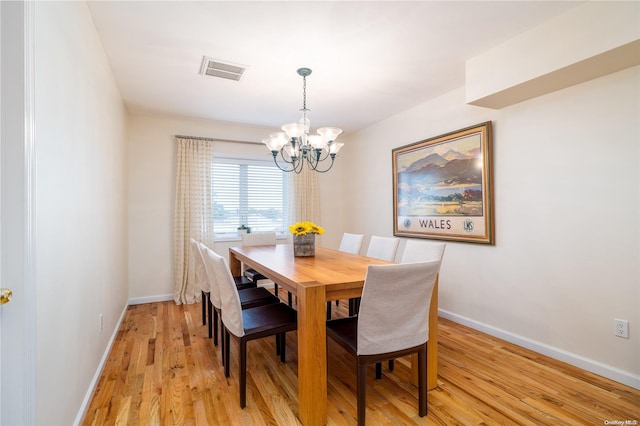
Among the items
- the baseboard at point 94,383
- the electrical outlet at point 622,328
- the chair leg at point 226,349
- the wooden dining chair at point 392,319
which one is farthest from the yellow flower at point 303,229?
the electrical outlet at point 622,328

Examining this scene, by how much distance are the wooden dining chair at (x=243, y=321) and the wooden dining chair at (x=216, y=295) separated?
0.12 metres

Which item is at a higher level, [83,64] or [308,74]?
[308,74]

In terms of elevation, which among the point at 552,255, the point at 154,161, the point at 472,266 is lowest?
the point at 472,266

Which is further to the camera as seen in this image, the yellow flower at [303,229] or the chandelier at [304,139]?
the yellow flower at [303,229]

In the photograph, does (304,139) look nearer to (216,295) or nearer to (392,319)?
(216,295)

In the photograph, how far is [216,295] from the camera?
91.7 inches

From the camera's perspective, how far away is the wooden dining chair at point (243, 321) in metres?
1.87

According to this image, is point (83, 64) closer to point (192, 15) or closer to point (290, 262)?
point (192, 15)

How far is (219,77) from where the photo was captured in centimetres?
295

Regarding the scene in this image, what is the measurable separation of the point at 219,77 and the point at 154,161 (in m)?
1.78

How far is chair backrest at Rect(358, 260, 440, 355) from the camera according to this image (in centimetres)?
159

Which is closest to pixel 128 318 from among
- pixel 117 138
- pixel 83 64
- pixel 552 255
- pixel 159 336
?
pixel 159 336

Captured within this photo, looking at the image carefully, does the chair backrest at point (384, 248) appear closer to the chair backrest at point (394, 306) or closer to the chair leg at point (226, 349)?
the chair backrest at point (394, 306)

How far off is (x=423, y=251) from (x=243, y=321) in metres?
1.41
